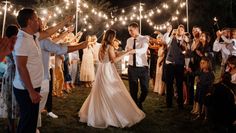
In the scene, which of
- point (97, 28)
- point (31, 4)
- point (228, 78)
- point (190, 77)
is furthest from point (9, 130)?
point (31, 4)

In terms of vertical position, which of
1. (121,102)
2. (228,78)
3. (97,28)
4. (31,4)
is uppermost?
(31,4)

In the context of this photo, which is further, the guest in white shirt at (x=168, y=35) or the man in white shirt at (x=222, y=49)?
the man in white shirt at (x=222, y=49)

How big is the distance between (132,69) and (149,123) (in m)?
1.57

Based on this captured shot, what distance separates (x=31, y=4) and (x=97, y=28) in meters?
5.11

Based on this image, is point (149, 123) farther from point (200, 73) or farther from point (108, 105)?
point (200, 73)

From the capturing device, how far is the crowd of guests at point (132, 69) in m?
3.92

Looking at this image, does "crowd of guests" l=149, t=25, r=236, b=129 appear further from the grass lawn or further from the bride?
the bride

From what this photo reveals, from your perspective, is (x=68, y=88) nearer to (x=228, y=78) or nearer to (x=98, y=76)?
(x=98, y=76)

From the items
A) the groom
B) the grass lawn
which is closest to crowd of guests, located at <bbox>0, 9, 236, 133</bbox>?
the groom

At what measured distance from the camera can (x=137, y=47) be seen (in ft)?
25.9

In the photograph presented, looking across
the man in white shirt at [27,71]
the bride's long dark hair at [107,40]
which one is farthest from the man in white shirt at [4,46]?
the bride's long dark hair at [107,40]

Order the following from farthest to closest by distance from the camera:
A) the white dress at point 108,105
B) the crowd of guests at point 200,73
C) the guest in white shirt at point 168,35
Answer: the guest in white shirt at point 168,35 < the white dress at point 108,105 < the crowd of guests at point 200,73

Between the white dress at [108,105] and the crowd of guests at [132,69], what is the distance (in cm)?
6

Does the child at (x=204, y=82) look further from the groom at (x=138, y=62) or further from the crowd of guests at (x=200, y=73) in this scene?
the groom at (x=138, y=62)
